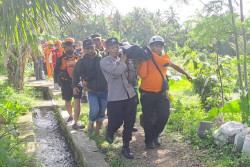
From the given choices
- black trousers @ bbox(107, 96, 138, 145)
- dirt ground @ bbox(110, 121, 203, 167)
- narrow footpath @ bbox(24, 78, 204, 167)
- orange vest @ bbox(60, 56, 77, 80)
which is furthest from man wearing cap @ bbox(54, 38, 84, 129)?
black trousers @ bbox(107, 96, 138, 145)

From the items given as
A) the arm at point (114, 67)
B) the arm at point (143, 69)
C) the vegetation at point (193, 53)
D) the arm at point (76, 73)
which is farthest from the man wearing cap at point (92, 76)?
the arm at point (143, 69)

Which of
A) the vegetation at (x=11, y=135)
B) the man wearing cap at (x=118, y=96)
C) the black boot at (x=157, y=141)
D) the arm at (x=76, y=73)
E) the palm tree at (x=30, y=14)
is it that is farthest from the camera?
the arm at (x=76, y=73)

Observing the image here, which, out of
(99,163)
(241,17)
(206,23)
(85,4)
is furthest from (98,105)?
(241,17)

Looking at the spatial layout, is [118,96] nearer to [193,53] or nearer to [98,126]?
[98,126]

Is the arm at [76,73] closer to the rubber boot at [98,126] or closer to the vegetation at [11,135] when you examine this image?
the rubber boot at [98,126]

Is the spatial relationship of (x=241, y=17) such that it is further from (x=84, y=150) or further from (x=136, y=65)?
(x=84, y=150)

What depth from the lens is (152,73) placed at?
3.88 m

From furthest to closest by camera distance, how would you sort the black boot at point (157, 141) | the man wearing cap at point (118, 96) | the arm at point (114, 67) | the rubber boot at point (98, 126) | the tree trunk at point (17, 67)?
the tree trunk at point (17, 67) → the rubber boot at point (98, 126) → the black boot at point (157, 141) → the man wearing cap at point (118, 96) → the arm at point (114, 67)

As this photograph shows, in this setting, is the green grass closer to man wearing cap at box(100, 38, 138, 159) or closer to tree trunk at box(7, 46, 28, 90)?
man wearing cap at box(100, 38, 138, 159)

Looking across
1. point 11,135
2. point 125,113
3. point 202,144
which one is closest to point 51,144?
point 11,135

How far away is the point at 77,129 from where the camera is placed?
523 cm

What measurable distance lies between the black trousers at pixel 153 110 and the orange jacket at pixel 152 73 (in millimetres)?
97

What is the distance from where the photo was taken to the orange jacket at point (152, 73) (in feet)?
12.6

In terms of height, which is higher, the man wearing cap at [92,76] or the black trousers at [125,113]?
the man wearing cap at [92,76]
